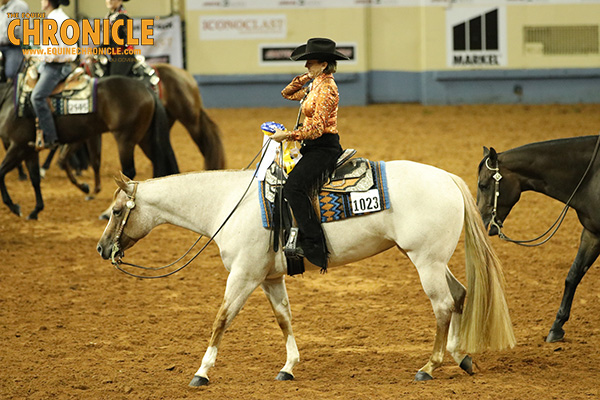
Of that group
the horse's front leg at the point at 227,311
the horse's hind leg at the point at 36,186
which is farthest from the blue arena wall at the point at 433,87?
the horse's front leg at the point at 227,311

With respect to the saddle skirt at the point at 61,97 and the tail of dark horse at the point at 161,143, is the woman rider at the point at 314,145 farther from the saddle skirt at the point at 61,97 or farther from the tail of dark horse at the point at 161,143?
the saddle skirt at the point at 61,97

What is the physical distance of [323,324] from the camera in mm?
6516

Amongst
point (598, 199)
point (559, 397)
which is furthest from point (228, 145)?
point (559, 397)

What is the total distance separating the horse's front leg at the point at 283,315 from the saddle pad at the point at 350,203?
0.52 m

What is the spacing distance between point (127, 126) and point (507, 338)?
6383 millimetres

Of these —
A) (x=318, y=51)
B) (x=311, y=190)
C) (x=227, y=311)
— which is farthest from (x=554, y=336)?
(x=318, y=51)

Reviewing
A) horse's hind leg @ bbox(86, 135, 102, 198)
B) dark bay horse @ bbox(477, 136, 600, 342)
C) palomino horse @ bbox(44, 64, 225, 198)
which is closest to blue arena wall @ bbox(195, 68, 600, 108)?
palomino horse @ bbox(44, 64, 225, 198)

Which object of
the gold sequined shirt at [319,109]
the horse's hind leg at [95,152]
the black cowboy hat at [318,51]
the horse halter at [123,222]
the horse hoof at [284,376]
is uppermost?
the black cowboy hat at [318,51]

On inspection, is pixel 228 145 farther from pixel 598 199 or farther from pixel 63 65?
pixel 598 199

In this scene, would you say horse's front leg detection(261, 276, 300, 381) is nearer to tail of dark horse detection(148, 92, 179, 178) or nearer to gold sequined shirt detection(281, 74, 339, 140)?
gold sequined shirt detection(281, 74, 339, 140)

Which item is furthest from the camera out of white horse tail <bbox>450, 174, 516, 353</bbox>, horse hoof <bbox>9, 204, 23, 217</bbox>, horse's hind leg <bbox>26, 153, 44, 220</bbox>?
horse's hind leg <bbox>26, 153, 44, 220</bbox>

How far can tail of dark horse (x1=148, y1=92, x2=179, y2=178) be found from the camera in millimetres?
9961

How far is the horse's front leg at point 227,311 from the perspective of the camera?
513 cm

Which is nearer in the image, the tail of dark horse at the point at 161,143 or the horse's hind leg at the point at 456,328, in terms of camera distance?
the horse's hind leg at the point at 456,328
